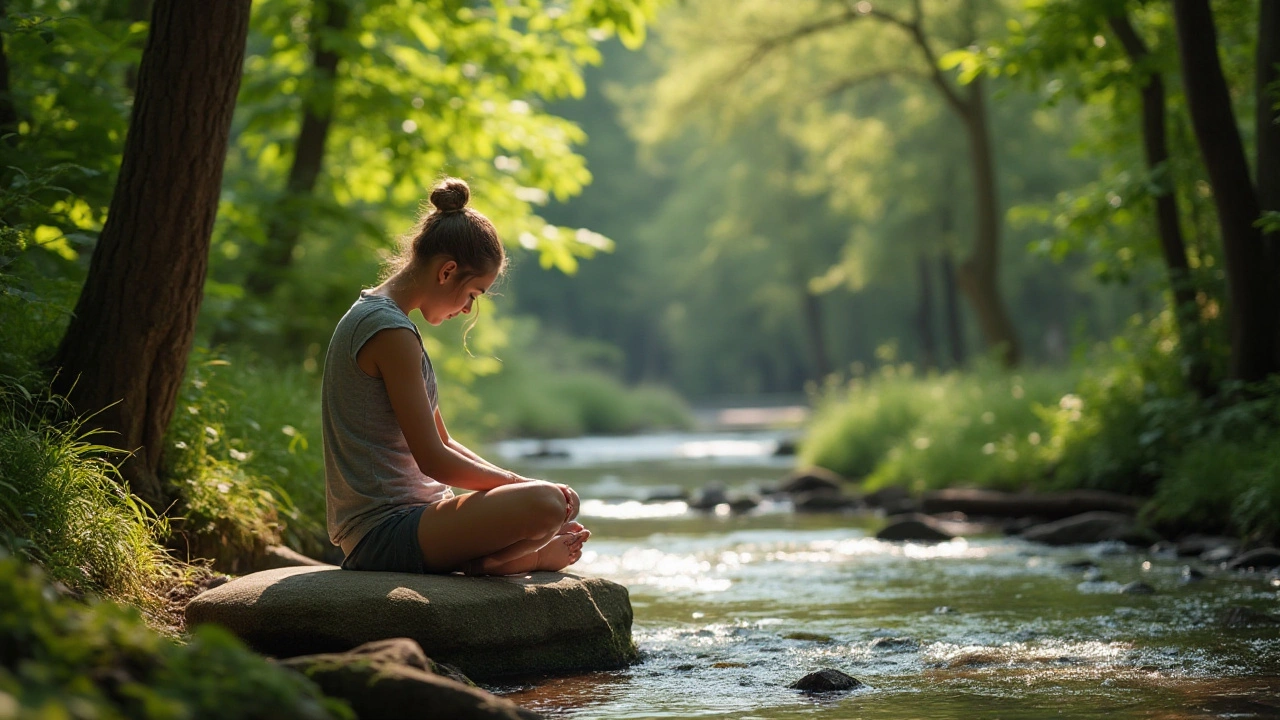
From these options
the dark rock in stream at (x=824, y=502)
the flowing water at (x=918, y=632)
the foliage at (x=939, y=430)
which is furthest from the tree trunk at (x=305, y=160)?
the foliage at (x=939, y=430)

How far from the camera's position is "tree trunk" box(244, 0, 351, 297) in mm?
10133

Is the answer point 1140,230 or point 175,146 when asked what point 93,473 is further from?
point 1140,230

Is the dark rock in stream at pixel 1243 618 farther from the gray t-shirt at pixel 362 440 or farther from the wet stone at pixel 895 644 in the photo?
the gray t-shirt at pixel 362 440

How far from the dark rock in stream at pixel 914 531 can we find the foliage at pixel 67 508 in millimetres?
6520

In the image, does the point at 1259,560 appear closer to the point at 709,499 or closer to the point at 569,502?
the point at 569,502

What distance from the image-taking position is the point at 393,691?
11.3 feet

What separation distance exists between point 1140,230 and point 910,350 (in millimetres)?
47337

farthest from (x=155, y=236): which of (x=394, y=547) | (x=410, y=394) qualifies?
(x=394, y=547)

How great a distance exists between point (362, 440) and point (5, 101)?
3540mm

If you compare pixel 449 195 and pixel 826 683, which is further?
pixel 449 195

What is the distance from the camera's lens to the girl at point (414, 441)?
4805 mm

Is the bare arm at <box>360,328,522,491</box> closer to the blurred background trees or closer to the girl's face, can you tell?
the girl's face

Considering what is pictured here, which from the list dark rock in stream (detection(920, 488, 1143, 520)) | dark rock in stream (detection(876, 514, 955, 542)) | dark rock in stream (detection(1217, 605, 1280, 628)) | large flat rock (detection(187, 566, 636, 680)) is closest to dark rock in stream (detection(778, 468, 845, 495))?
dark rock in stream (detection(920, 488, 1143, 520))

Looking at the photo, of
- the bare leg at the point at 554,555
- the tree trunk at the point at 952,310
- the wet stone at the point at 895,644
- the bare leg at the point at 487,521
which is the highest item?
the tree trunk at the point at 952,310
